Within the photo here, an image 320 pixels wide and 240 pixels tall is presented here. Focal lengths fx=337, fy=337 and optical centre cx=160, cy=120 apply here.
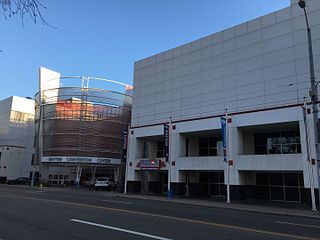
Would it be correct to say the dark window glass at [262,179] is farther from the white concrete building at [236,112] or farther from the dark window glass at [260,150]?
the dark window glass at [260,150]

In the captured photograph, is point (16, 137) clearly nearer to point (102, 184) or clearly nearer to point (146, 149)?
point (102, 184)

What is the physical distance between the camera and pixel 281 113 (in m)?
26.2

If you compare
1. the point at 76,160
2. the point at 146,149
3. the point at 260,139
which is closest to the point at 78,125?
the point at 76,160

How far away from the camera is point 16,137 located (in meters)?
70.2

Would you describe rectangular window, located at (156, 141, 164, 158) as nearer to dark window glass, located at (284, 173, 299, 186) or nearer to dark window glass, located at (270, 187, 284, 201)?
dark window glass, located at (270, 187, 284, 201)

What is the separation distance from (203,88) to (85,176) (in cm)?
3880

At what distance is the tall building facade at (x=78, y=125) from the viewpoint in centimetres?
5375

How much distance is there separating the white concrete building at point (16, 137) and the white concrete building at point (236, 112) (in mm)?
38154

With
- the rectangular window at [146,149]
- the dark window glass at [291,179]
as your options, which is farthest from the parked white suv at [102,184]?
the dark window glass at [291,179]

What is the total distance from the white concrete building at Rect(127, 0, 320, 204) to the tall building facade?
16379 millimetres

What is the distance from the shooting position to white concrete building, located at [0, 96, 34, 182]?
219 ft

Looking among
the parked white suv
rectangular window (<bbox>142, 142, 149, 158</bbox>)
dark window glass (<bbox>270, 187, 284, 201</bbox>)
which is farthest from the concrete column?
the parked white suv

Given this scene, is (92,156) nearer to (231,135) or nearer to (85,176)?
(85,176)

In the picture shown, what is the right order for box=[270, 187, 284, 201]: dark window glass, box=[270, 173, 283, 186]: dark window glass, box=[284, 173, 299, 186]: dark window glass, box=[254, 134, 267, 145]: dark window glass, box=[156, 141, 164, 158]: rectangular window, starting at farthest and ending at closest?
box=[156, 141, 164, 158]: rectangular window
box=[254, 134, 267, 145]: dark window glass
box=[270, 173, 283, 186]: dark window glass
box=[270, 187, 284, 201]: dark window glass
box=[284, 173, 299, 186]: dark window glass
